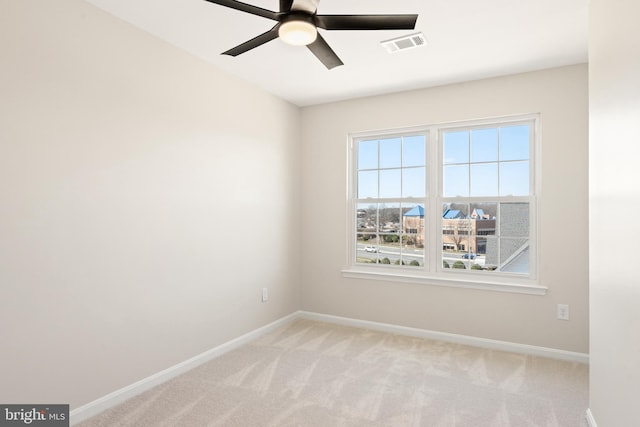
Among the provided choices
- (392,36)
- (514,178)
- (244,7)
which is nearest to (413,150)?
(514,178)

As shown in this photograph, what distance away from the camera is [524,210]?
3.49m

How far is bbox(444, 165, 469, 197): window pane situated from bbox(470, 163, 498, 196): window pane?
0.07 m

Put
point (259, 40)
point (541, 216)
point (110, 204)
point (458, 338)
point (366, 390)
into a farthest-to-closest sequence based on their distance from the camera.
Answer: point (458, 338), point (541, 216), point (366, 390), point (110, 204), point (259, 40)

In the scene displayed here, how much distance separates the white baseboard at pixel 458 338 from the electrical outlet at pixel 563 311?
0.30 m

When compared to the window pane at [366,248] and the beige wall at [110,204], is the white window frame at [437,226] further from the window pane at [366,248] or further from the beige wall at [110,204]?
the beige wall at [110,204]

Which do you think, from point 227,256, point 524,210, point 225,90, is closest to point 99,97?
point 225,90

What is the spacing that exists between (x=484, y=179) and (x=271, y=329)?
8.98ft

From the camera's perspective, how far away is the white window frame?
341 centimetres

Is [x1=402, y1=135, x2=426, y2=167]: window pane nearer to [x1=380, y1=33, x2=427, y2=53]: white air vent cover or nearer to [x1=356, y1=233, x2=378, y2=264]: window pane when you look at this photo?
[x1=356, y1=233, x2=378, y2=264]: window pane

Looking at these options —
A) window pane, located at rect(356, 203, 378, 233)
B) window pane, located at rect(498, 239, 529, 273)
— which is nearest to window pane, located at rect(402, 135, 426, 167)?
window pane, located at rect(356, 203, 378, 233)

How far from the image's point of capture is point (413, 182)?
4008 mm

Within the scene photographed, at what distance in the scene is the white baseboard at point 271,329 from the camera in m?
2.35

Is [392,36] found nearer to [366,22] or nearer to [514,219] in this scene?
[366,22]

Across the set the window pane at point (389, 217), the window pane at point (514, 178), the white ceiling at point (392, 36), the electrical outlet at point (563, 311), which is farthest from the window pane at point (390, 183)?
the electrical outlet at point (563, 311)
